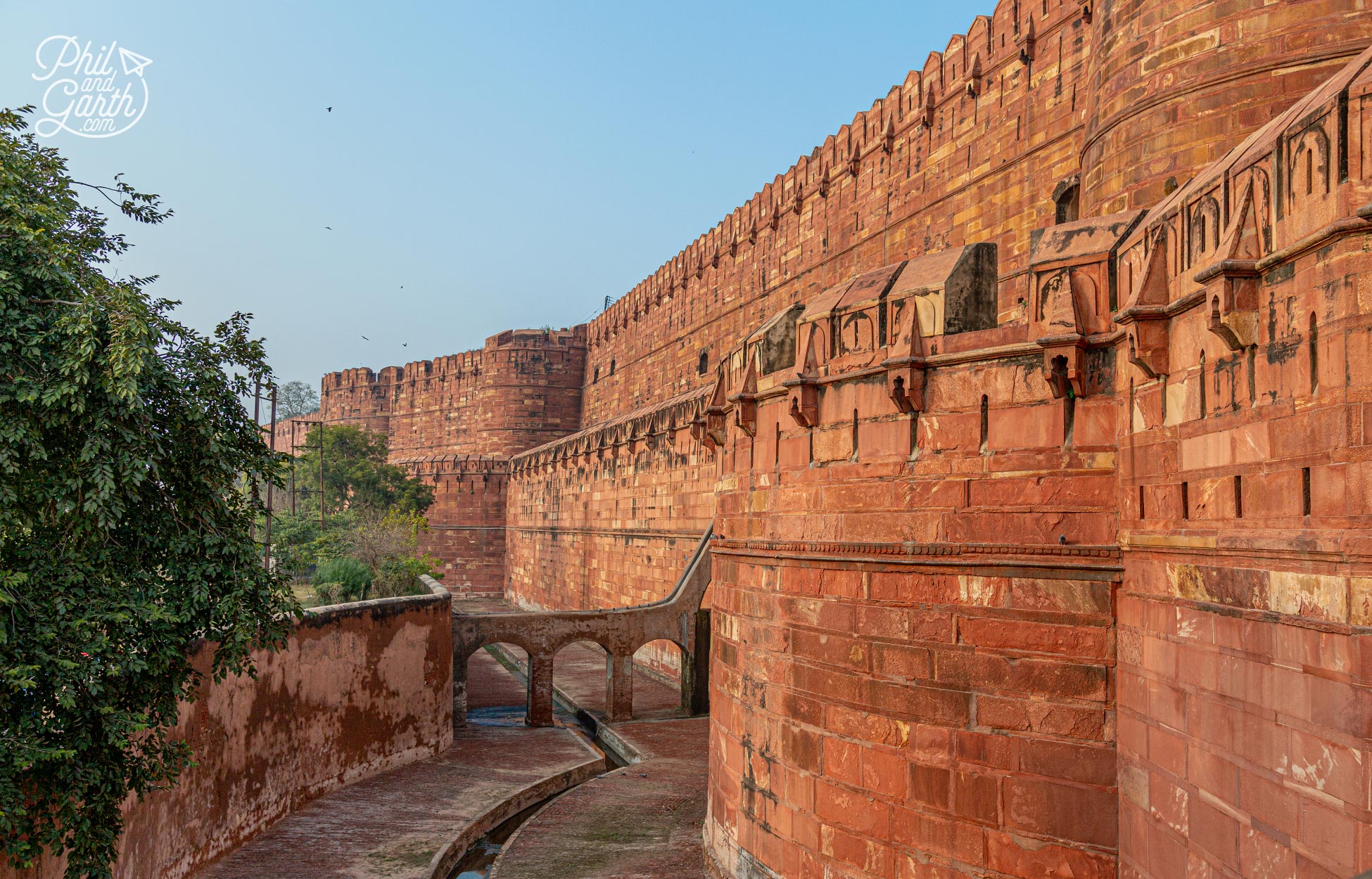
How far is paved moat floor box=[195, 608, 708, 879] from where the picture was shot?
816 centimetres

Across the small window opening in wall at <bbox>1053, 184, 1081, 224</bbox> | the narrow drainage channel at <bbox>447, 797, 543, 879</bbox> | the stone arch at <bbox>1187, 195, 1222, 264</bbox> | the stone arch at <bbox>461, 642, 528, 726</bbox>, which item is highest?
the small window opening in wall at <bbox>1053, 184, 1081, 224</bbox>

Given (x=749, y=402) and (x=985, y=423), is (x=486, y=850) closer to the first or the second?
(x=749, y=402)

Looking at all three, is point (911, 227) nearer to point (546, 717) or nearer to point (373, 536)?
point (546, 717)

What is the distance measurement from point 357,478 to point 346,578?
17265 mm

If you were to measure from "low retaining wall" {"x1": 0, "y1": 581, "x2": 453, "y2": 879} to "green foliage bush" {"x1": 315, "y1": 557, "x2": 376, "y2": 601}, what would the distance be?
1.74m

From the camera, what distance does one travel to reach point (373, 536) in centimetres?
1803

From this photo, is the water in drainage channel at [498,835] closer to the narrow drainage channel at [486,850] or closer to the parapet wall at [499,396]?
the narrow drainage channel at [486,850]

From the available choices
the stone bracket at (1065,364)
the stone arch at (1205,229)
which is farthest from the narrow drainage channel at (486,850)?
the stone arch at (1205,229)

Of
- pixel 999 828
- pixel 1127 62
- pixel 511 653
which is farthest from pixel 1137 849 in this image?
pixel 511 653

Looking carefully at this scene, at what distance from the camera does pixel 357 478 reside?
1231 inches

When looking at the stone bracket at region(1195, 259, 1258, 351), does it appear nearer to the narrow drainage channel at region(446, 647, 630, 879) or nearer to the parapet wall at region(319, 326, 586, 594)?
the narrow drainage channel at region(446, 647, 630, 879)

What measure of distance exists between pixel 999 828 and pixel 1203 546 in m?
1.77

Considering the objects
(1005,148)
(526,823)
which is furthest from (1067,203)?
(526,823)

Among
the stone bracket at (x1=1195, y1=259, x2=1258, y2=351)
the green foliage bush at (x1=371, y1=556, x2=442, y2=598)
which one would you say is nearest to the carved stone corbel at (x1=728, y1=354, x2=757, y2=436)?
the stone bracket at (x1=1195, y1=259, x2=1258, y2=351)
